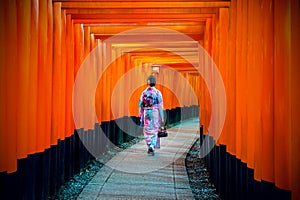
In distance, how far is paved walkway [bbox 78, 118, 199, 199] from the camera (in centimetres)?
607

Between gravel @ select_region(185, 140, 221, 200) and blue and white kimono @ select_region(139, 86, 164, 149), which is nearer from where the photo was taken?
gravel @ select_region(185, 140, 221, 200)

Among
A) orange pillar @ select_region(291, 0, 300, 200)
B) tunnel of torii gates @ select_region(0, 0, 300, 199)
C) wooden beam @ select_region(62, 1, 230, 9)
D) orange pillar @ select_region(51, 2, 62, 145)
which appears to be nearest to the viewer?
orange pillar @ select_region(291, 0, 300, 200)

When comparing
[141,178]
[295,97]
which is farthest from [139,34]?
[295,97]

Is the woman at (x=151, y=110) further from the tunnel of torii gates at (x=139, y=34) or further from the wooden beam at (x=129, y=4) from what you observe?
the wooden beam at (x=129, y=4)

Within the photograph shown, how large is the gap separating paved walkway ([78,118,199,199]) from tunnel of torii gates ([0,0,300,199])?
2.29ft

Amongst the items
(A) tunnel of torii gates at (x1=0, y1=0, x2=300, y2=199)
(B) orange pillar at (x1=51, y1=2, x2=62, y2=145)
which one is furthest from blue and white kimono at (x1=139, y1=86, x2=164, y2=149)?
(B) orange pillar at (x1=51, y1=2, x2=62, y2=145)

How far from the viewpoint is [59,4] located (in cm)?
596

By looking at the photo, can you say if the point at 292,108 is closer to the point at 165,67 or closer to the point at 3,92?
the point at 3,92

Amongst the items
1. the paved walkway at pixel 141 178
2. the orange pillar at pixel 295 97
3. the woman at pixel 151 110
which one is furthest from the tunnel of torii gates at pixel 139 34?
the woman at pixel 151 110

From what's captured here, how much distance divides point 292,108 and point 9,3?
2.68 m

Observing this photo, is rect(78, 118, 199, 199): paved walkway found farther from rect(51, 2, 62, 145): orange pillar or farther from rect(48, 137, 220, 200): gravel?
rect(51, 2, 62, 145): orange pillar

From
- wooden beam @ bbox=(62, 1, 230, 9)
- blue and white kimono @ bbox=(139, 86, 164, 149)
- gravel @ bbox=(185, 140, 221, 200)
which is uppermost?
wooden beam @ bbox=(62, 1, 230, 9)

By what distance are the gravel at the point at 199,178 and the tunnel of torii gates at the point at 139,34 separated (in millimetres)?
585

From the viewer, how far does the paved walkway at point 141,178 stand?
6.07 m
